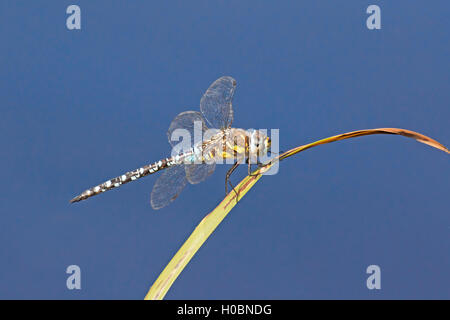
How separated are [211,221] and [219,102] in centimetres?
28

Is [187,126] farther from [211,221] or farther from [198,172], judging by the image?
[211,221]

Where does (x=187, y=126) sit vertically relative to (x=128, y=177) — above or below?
above

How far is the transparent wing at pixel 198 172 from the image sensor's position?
90 centimetres

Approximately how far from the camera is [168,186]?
92 centimetres

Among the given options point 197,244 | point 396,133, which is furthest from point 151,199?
point 396,133

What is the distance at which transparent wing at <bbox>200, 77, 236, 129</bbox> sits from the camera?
3.02ft

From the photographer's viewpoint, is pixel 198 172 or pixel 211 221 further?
pixel 198 172

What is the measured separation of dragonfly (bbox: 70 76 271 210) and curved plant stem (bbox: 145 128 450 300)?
0.26ft

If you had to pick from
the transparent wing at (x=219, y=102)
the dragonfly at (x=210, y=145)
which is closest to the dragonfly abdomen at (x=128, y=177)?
the dragonfly at (x=210, y=145)

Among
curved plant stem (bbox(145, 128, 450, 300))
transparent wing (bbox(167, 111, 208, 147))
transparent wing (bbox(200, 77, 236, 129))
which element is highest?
transparent wing (bbox(200, 77, 236, 129))

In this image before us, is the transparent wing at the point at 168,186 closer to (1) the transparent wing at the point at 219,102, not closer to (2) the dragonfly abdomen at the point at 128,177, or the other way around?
(2) the dragonfly abdomen at the point at 128,177

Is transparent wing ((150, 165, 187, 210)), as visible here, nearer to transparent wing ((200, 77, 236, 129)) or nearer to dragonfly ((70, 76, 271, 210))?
dragonfly ((70, 76, 271, 210))

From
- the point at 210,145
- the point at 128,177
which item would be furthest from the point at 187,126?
the point at 128,177

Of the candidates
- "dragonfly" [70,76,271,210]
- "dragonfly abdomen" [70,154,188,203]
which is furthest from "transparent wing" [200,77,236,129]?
"dragonfly abdomen" [70,154,188,203]
